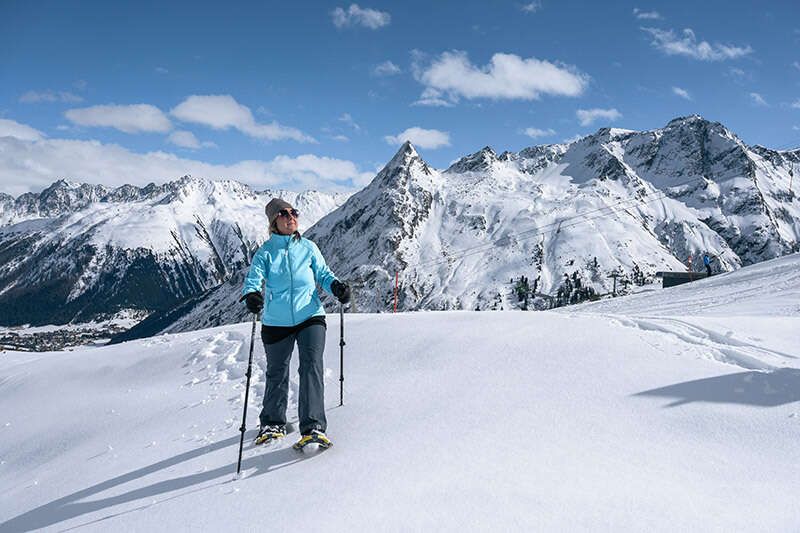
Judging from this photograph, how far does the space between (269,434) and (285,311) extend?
157cm

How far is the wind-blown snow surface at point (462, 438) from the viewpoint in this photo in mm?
4445

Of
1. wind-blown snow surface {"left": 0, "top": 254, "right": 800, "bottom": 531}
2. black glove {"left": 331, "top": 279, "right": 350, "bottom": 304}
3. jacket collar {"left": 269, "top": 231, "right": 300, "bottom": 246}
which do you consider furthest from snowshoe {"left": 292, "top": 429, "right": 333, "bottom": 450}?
jacket collar {"left": 269, "top": 231, "right": 300, "bottom": 246}

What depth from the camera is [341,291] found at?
695 cm

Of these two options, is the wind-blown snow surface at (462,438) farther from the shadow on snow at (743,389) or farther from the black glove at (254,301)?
the black glove at (254,301)

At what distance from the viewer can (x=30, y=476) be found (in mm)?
7207

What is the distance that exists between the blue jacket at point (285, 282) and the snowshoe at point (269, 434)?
1324 mm

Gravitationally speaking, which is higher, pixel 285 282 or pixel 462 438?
pixel 285 282

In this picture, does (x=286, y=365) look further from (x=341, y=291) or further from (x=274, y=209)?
(x=274, y=209)

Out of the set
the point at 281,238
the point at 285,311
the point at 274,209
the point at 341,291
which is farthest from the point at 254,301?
the point at 274,209

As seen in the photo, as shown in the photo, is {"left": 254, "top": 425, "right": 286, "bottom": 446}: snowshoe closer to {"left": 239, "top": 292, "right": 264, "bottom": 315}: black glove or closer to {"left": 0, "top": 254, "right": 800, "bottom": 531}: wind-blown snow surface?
{"left": 0, "top": 254, "right": 800, "bottom": 531}: wind-blown snow surface

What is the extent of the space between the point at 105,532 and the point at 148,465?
1.61m

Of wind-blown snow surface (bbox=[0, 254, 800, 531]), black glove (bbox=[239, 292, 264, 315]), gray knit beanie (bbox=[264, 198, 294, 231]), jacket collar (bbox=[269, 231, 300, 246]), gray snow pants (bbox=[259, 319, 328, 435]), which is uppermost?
gray knit beanie (bbox=[264, 198, 294, 231])

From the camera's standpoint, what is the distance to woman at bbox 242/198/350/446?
21.2 feet

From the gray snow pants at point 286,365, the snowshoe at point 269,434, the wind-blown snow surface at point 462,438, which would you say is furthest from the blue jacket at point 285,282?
the wind-blown snow surface at point 462,438
